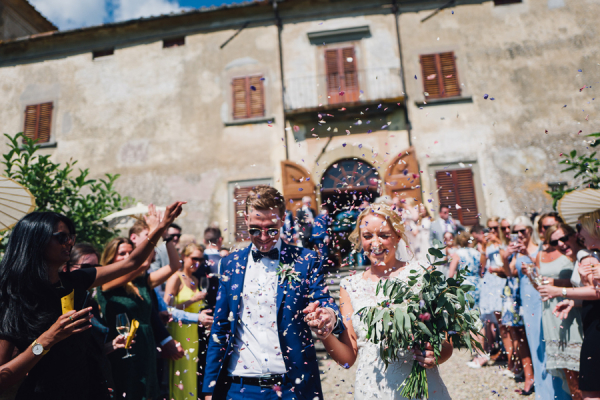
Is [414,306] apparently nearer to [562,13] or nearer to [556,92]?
[556,92]

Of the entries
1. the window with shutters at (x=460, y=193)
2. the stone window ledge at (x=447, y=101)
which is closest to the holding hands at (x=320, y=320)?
the window with shutters at (x=460, y=193)

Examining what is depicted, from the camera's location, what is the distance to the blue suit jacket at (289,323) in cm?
247

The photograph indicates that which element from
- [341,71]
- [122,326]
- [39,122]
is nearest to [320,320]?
[122,326]

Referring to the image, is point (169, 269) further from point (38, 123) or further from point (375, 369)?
point (38, 123)

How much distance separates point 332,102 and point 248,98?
2547 mm

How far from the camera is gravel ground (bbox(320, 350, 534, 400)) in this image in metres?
5.00

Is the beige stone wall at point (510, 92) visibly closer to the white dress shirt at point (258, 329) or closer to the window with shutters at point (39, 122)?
the white dress shirt at point (258, 329)

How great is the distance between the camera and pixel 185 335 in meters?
4.66

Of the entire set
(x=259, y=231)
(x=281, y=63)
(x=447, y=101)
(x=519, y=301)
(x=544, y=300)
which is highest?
(x=281, y=63)

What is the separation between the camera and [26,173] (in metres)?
8.17

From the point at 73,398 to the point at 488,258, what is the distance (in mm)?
5737

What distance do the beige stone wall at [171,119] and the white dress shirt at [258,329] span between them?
10.1 m

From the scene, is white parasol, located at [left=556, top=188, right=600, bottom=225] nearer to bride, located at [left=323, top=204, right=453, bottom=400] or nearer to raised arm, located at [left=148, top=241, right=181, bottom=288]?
bride, located at [left=323, top=204, right=453, bottom=400]

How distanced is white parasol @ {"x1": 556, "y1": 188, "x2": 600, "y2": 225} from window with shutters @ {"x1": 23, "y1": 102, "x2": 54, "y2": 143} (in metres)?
14.6
